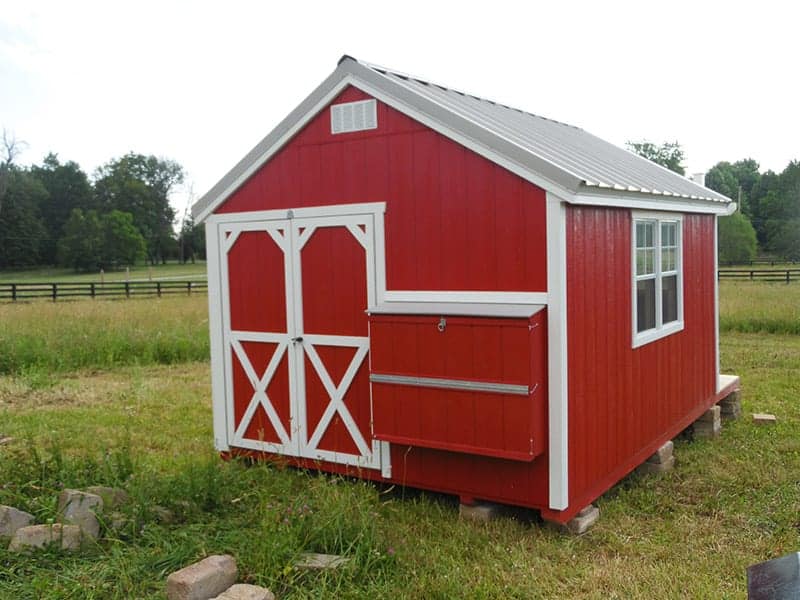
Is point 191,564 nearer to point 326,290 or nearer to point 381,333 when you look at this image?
point 381,333

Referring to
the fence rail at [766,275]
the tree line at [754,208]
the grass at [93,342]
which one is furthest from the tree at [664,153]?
the grass at [93,342]

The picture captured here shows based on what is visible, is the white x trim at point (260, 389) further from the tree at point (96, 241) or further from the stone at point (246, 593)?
the tree at point (96, 241)

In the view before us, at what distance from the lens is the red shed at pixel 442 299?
231 inches

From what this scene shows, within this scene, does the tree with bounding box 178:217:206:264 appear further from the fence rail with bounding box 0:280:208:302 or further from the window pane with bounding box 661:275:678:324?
the window pane with bounding box 661:275:678:324

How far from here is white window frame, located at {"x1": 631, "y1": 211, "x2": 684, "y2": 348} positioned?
23.4 feet

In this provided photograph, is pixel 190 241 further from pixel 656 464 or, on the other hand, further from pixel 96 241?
pixel 656 464

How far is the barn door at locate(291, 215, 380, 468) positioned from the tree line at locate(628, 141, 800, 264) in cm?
4749

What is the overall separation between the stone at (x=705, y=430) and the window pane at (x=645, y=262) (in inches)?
91.3

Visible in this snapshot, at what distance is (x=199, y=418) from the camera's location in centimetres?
1016

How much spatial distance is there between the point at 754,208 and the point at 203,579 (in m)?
69.5

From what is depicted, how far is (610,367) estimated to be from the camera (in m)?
6.66

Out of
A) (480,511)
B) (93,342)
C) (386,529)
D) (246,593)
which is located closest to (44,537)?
(246,593)

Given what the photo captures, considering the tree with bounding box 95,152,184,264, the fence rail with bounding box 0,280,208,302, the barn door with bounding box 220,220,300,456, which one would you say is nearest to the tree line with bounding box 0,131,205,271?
the tree with bounding box 95,152,184,264

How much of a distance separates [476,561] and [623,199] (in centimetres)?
310
